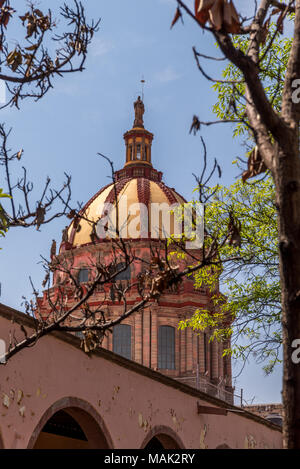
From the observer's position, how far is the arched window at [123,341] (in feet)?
109

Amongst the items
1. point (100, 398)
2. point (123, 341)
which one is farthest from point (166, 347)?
point (100, 398)

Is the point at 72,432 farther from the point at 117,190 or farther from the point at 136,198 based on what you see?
the point at 136,198

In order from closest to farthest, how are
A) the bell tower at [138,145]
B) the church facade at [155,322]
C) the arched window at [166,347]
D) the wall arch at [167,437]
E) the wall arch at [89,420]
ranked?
the wall arch at [89,420]
the wall arch at [167,437]
the church facade at [155,322]
the arched window at [166,347]
the bell tower at [138,145]

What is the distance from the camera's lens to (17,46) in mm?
6742

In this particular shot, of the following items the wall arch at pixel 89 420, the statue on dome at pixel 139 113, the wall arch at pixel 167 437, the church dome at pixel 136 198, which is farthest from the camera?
the statue on dome at pixel 139 113

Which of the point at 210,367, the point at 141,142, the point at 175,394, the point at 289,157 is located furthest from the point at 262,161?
the point at 141,142

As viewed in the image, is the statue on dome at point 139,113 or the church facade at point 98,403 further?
the statue on dome at point 139,113

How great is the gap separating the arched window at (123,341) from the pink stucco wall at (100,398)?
18.2 meters

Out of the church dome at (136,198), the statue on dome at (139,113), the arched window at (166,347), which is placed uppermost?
the statue on dome at (139,113)

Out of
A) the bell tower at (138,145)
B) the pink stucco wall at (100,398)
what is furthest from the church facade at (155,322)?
the pink stucco wall at (100,398)

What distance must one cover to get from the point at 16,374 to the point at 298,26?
21.0 feet

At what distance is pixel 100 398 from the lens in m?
10.6

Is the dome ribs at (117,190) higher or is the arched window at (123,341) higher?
the dome ribs at (117,190)

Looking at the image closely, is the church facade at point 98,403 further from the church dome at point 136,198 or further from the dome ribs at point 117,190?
the dome ribs at point 117,190
